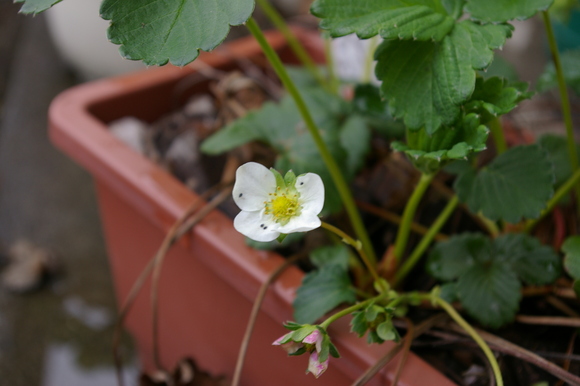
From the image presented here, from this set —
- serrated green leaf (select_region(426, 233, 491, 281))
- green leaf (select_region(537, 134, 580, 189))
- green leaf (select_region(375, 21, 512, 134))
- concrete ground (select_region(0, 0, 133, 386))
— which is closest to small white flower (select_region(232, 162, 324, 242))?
green leaf (select_region(375, 21, 512, 134))

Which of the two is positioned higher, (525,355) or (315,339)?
(315,339)

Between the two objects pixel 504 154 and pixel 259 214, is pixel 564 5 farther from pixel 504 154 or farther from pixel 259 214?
pixel 259 214

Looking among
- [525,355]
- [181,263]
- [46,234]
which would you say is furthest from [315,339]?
[46,234]

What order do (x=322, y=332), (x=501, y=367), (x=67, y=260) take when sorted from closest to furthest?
1. (x=322, y=332)
2. (x=501, y=367)
3. (x=67, y=260)

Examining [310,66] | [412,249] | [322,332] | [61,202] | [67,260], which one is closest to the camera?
[322,332]

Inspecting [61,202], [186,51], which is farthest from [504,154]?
[61,202]

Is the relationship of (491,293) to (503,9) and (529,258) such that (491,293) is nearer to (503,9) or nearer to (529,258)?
(529,258)
